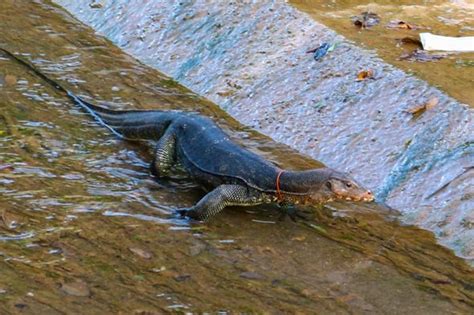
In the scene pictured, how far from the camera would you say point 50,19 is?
39.0ft

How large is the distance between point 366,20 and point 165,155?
326cm

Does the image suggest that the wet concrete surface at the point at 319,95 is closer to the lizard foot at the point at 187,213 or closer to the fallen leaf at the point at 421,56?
the fallen leaf at the point at 421,56

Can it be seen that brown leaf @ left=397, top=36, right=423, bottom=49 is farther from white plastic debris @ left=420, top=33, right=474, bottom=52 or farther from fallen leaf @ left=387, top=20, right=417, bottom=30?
fallen leaf @ left=387, top=20, right=417, bottom=30

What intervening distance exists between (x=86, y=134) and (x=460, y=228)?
11.4 feet

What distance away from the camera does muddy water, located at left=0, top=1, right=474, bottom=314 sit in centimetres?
594

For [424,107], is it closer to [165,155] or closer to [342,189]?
[342,189]

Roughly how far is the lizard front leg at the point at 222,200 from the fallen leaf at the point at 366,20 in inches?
132

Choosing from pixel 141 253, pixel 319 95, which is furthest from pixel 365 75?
pixel 141 253

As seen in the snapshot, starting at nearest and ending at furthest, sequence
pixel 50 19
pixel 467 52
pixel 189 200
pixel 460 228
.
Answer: pixel 460 228, pixel 189 200, pixel 467 52, pixel 50 19

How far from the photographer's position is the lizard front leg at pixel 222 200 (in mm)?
7125

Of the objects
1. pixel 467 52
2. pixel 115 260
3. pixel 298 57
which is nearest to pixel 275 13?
pixel 298 57

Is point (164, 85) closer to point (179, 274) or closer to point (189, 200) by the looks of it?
point (189, 200)

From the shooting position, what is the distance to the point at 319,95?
912cm

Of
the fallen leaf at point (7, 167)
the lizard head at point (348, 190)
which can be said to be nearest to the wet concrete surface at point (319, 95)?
the lizard head at point (348, 190)
